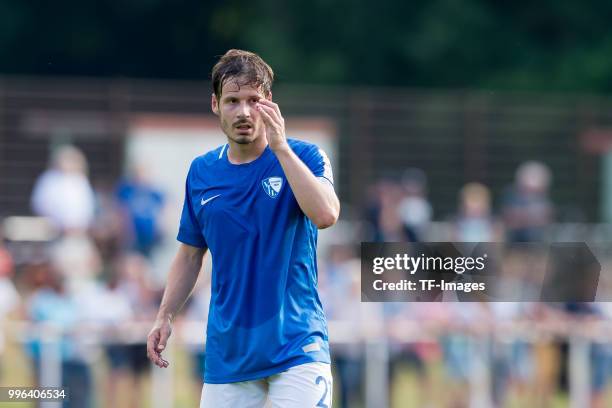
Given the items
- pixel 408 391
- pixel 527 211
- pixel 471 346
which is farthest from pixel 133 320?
pixel 527 211

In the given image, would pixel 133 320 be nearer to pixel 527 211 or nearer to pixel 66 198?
pixel 66 198

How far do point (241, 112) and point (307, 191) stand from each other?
0.42 metres

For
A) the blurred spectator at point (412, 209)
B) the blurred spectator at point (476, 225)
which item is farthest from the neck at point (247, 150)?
the blurred spectator at point (476, 225)

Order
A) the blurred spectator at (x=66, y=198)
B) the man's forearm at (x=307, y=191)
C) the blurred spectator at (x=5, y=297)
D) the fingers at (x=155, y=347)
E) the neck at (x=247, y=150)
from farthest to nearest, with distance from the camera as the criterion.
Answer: the blurred spectator at (x=66, y=198)
the blurred spectator at (x=5, y=297)
the fingers at (x=155, y=347)
the neck at (x=247, y=150)
the man's forearm at (x=307, y=191)

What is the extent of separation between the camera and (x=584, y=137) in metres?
21.0

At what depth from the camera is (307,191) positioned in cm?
511

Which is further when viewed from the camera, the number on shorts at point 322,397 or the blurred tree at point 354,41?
the blurred tree at point 354,41

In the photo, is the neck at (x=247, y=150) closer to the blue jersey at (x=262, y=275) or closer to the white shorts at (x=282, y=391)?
the blue jersey at (x=262, y=275)

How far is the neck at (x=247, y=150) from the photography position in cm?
544

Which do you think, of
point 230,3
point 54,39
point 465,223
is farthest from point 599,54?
point 465,223

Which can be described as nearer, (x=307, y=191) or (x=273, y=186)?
(x=307, y=191)

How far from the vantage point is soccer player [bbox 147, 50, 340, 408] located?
5.34 metres

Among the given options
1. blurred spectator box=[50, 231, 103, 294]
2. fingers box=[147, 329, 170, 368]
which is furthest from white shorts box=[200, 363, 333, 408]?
blurred spectator box=[50, 231, 103, 294]

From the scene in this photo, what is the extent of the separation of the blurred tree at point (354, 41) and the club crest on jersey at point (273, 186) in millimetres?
24529
